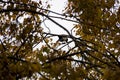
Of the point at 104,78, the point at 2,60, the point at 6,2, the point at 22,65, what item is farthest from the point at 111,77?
the point at 6,2

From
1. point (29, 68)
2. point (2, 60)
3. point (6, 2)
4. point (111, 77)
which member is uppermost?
point (6, 2)

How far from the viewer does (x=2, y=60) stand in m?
5.00

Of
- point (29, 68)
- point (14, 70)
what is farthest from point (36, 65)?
point (14, 70)

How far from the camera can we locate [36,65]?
4504mm

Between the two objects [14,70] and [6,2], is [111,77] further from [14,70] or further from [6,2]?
[6,2]

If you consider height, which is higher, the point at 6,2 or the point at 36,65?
the point at 6,2

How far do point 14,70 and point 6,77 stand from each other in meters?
0.16

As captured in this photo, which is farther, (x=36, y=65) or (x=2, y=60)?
(x=2, y=60)

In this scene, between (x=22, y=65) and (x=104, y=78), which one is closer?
(x=104, y=78)

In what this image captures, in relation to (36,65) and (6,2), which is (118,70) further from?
(6,2)

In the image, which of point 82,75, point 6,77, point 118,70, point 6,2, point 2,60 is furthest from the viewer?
point 6,2

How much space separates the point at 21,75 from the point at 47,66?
437mm

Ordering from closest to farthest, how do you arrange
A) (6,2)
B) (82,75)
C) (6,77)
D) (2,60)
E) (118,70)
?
(118,70)
(6,77)
(2,60)
(82,75)
(6,2)

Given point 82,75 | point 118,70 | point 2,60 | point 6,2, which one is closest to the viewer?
point 118,70
